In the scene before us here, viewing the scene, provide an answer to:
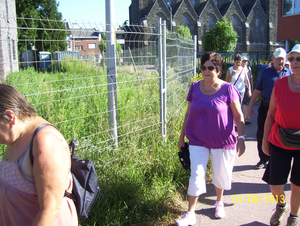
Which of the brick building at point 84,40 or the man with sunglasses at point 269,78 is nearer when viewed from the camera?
the brick building at point 84,40

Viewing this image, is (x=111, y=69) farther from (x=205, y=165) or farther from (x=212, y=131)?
(x=205, y=165)

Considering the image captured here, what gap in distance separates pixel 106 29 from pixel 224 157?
7.12 feet

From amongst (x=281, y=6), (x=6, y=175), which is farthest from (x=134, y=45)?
(x=281, y=6)

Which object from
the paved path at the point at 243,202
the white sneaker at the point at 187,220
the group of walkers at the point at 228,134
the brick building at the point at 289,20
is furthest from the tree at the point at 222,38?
the white sneaker at the point at 187,220

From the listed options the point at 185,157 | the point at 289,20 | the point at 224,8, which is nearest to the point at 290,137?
the point at 185,157

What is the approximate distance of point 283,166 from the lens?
9.45ft

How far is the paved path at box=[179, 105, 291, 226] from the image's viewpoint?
3172mm

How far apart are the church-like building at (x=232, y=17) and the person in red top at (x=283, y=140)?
56.7m

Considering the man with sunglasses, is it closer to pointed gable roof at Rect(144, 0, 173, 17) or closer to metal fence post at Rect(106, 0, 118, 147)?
metal fence post at Rect(106, 0, 118, 147)

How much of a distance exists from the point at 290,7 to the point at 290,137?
19.0 meters

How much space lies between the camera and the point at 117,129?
13.3ft

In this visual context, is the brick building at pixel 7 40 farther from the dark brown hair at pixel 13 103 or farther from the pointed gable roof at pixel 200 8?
the pointed gable roof at pixel 200 8

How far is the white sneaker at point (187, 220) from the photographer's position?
2951 mm

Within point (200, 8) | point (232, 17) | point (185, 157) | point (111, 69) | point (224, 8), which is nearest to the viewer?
point (185, 157)
